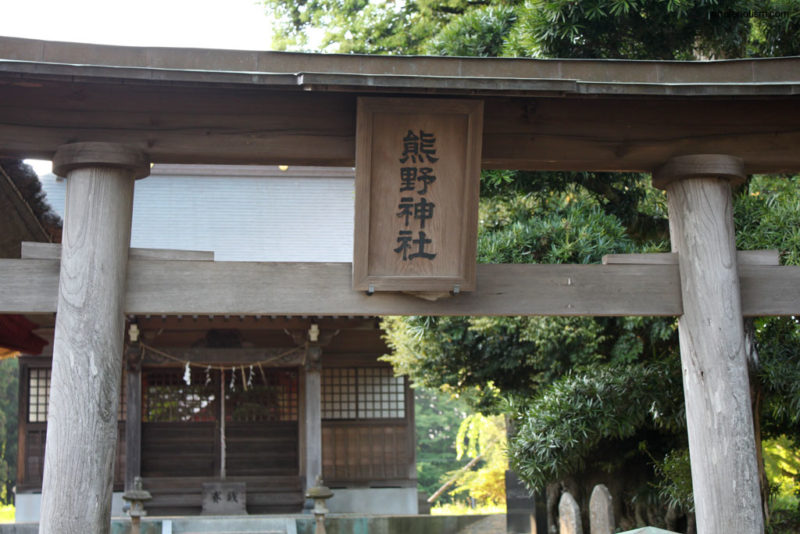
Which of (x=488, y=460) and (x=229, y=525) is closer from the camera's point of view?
(x=229, y=525)

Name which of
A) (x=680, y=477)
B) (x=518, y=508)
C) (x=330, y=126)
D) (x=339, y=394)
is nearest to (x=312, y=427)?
(x=339, y=394)

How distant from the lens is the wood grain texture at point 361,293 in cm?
475

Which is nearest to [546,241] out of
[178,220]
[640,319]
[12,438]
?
[640,319]

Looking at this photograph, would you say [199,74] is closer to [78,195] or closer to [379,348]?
[78,195]

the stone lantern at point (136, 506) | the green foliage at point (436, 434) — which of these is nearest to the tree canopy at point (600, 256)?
the stone lantern at point (136, 506)

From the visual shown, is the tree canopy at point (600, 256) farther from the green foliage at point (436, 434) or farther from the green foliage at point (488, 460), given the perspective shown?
the green foliage at point (436, 434)

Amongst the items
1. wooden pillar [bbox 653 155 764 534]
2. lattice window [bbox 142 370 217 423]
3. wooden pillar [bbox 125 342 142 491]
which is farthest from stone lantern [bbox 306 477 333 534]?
wooden pillar [bbox 653 155 764 534]

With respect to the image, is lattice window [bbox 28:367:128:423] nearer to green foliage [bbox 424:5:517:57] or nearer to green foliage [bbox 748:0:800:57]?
green foliage [bbox 424:5:517:57]

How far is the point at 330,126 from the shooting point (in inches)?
196

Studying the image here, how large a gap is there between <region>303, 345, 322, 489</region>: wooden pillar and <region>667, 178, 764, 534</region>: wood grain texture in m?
8.96

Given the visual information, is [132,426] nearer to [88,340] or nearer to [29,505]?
[29,505]

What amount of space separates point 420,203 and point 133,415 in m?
9.82

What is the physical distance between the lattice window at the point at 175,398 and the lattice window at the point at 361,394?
79.7 inches

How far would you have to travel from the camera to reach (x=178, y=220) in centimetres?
1605
